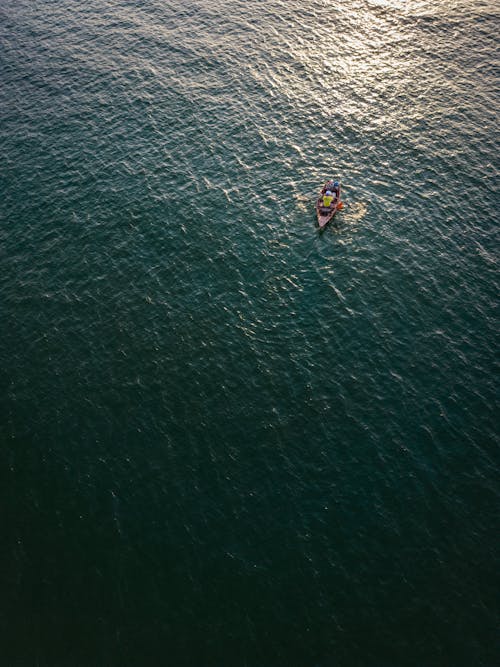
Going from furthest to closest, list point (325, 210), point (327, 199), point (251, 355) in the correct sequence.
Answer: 1. point (327, 199)
2. point (325, 210)
3. point (251, 355)

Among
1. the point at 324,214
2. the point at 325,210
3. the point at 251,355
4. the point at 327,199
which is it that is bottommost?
the point at 251,355

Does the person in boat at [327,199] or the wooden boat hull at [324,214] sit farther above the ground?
the person in boat at [327,199]

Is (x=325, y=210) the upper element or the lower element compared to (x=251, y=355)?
upper

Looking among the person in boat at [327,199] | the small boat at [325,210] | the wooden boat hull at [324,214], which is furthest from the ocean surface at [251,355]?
the person in boat at [327,199]

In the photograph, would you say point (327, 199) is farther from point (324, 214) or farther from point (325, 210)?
point (324, 214)

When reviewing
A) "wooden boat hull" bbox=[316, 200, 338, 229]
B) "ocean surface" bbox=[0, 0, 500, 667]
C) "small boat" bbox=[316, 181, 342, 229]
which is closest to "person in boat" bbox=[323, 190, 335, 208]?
"small boat" bbox=[316, 181, 342, 229]

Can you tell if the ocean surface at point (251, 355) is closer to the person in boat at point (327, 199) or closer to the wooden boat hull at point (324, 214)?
the wooden boat hull at point (324, 214)

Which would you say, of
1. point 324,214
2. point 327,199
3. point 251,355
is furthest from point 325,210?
point 251,355

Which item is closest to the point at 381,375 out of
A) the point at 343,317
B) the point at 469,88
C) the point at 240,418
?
the point at 343,317

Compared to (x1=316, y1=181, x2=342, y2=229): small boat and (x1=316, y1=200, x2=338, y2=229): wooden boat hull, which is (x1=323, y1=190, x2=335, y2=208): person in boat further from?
(x1=316, y1=200, x2=338, y2=229): wooden boat hull

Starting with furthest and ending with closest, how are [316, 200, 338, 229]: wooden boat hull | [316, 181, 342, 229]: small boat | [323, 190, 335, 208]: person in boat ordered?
[323, 190, 335, 208]: person in boat
[316, 181, 342, 229]: small boat
[316, 200, 338, 229]: wooden boat hull
